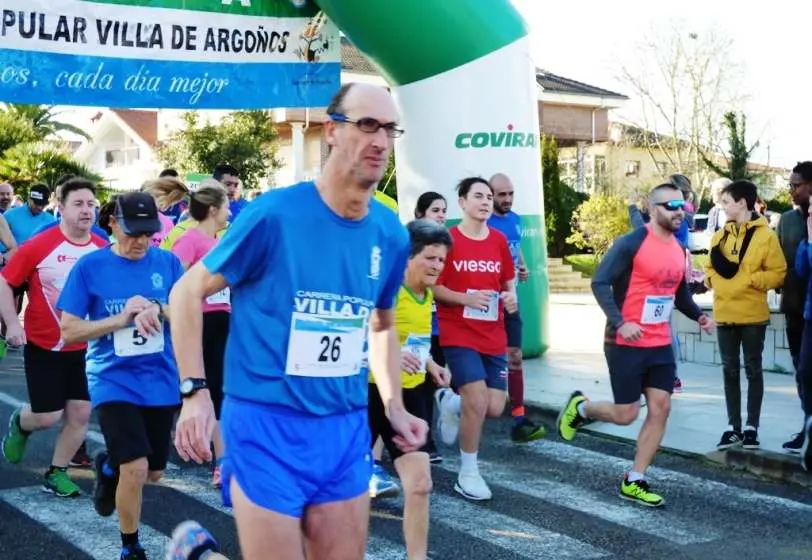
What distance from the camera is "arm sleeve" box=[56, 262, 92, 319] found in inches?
201

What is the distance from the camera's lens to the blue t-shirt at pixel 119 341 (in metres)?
5.09

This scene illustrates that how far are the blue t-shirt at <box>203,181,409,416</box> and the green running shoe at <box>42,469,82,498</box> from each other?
370cm

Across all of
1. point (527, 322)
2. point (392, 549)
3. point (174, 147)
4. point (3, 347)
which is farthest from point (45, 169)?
point (392, 549)

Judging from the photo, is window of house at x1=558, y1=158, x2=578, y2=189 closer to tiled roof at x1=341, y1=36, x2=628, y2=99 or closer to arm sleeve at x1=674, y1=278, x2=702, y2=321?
tiled roof at x1=341, y1=36, x2=628, y2=99

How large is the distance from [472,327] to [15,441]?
9.77ft

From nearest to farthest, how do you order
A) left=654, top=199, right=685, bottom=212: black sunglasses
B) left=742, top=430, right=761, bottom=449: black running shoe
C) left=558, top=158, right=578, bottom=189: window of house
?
left=654, top=199, right=685, bottom=212: black sunglasses < left=742, top=430, right=761, bottom=449: black running shoe < left=558, top=158, right=578, bottom=189: window of house

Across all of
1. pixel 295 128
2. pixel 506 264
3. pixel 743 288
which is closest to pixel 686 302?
pixel 743 288

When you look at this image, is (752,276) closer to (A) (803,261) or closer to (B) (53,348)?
(A) (803,261)

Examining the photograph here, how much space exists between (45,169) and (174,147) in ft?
15.1

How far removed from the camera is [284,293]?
3.07m

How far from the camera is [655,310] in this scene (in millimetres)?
6309

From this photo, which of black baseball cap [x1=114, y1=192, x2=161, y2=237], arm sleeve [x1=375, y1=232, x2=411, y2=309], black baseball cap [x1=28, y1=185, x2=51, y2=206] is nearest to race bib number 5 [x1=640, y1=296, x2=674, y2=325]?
black baseball cap [x1=114, y1=192, x2=161, y2=237]

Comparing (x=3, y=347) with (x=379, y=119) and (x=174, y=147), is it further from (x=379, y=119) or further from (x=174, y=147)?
(x=174, y=147)

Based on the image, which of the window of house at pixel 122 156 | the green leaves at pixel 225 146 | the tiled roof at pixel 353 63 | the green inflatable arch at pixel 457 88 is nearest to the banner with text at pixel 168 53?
the green inflatable arch at pixel 457 88
